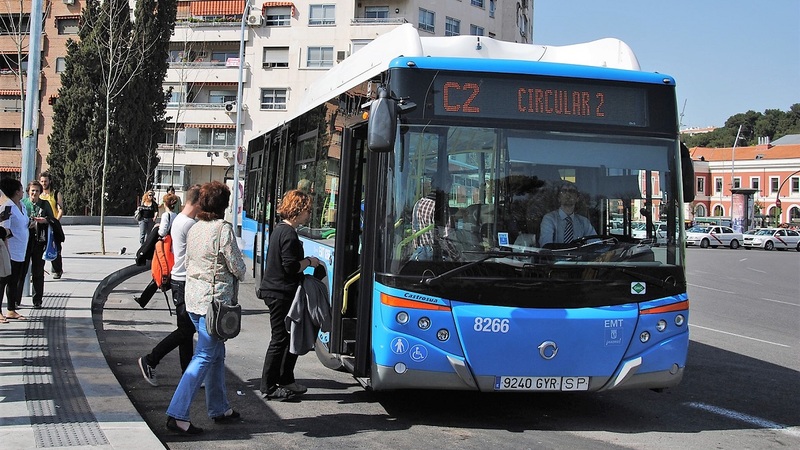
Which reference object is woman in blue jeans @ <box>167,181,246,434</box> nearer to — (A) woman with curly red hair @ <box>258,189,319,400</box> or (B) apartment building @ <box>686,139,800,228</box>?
(A) woman with curly red hair @ <box>258,189,319,400</box>

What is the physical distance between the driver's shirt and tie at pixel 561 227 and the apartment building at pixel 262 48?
2069 inches

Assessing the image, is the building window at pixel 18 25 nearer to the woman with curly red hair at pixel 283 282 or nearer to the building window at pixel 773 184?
the woman with curly red hair at pixel 283 282

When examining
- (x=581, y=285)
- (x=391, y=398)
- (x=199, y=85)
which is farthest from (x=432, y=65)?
(x=199, y=85)

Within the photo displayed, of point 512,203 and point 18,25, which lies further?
point 18,25

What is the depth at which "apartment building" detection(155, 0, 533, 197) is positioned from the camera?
5941 centimetres

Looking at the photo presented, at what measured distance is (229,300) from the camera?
5.91 m

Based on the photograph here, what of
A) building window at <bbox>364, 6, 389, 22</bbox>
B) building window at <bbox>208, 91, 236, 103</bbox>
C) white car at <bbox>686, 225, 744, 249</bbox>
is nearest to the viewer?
white car at <bbox>686, 225, 744, 249</bbox>

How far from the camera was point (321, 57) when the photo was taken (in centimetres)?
5997

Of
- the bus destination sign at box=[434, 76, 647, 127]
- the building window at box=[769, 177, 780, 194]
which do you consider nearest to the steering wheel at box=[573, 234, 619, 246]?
the bus destination sign at box=[434, 76, 647, 127]

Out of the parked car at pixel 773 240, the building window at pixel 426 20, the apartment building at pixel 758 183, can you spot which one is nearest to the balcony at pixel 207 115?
the building window at pixel 426 20

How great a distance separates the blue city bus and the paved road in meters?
0.40

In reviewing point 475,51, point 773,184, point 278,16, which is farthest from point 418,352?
point 773,184

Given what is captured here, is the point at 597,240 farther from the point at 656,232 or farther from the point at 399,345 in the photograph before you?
the point at 399,345

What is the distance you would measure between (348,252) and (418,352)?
149 centimetres
